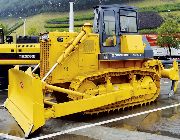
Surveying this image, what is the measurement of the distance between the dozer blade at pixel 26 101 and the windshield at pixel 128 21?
12.2ft

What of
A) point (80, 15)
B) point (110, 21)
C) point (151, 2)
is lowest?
point (110, 21)

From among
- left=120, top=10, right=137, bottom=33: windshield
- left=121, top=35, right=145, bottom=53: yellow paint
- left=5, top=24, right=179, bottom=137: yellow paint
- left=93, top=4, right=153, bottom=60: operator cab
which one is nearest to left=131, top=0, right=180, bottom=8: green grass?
left=120, top=10, right=137, bottom=33: windshield

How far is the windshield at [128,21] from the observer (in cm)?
1116

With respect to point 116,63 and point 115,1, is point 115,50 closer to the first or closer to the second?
point 116,63

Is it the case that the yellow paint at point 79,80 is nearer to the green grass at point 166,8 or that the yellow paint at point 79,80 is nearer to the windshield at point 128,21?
the windshield at point 128,21

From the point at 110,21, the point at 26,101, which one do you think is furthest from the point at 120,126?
the point at 110,21

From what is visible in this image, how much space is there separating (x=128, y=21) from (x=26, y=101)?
4408 millimetres

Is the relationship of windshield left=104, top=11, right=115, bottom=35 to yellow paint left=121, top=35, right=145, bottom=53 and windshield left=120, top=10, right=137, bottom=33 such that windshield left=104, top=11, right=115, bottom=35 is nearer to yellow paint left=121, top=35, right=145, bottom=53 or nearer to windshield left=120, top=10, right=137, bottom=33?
windshield left=120, top=10, right=137, bottom=33

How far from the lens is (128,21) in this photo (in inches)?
447

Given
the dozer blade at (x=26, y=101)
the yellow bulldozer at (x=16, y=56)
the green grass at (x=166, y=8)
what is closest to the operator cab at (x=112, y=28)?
the dozer blade at (x=26, y=101)

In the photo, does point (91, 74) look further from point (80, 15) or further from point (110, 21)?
point (80, 15)

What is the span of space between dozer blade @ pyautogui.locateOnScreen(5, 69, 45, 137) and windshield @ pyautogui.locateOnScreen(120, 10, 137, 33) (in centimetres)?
371

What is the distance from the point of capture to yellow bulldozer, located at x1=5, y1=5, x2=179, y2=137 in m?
8.78

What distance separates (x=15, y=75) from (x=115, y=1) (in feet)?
171
